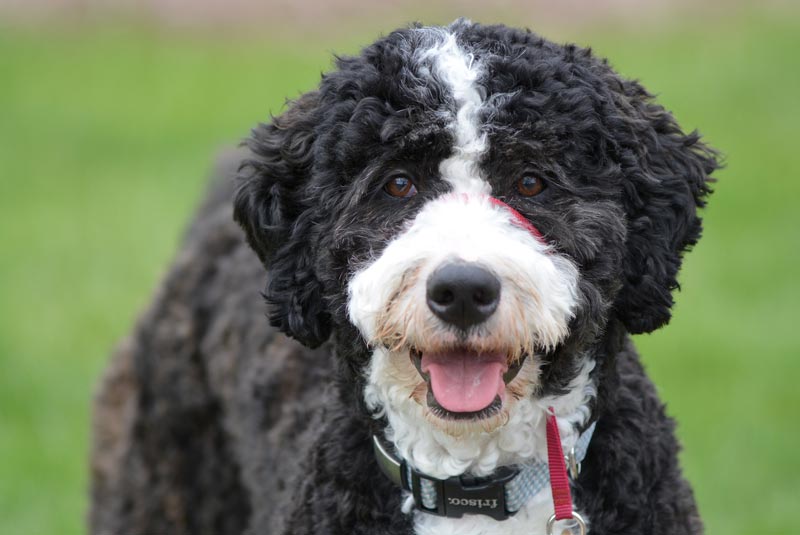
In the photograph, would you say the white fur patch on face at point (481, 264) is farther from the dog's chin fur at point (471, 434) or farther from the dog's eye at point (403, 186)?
the dog's chin fur at point (471, 434)

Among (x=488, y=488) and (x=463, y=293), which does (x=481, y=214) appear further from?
(x=488, y=488)

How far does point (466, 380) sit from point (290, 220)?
68 centimetres

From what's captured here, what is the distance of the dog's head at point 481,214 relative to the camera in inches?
118

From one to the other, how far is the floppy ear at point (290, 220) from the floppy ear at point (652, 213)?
2.63 feet

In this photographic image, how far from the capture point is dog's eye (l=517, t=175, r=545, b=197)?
10.4 feet

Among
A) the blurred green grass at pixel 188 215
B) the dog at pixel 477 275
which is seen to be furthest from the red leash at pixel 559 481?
the blurred green grass at pixel 188 215

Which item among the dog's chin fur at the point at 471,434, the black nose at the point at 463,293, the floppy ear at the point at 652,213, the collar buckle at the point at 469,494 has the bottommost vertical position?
the collar buckle at the point at 469,494

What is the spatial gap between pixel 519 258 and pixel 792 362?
16.6ft

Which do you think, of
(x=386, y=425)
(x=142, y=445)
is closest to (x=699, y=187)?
(x=386, y=425)

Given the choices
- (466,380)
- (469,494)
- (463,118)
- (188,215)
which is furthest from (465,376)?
(188,215)

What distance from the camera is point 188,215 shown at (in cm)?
997

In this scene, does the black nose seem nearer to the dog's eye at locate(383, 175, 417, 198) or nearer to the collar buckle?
the dog's eye at locate(383, 175, 417, 198)

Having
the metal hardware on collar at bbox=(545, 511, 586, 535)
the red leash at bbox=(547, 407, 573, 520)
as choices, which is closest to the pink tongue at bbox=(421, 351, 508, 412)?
the red leash at bbox=(547, 407, 573, 520)

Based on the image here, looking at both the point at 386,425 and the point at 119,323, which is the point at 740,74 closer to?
the point at 119,323
